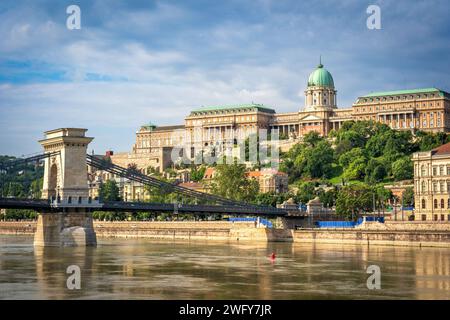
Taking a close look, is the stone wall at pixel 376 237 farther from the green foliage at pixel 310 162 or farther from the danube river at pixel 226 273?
the green foliage at pixel 310 162

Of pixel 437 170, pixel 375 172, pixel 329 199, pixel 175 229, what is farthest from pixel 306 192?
pixel 437 170

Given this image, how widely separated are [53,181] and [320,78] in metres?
111

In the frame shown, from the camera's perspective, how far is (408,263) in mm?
50906

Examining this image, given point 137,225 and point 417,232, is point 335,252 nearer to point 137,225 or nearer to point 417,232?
point 417,232

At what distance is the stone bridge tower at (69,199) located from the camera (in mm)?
65875

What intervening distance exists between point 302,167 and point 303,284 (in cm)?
9369

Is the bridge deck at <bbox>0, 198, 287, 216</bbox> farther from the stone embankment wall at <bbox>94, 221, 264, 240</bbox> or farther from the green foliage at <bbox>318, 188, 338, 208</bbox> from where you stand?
the green foliage at <bbox>318, 188, 338, 208</bbox>

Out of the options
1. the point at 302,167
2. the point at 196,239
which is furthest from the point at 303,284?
the point at 302,167

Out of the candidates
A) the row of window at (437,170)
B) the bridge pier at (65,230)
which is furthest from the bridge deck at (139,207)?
the row of window at (437,170)

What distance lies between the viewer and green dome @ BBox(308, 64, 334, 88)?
17388 cm

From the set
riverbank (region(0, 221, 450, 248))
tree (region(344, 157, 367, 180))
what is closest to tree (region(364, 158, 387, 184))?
tree (region(344, 157, 367, 180))

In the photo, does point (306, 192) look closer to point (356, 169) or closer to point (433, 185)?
point (356, 169)

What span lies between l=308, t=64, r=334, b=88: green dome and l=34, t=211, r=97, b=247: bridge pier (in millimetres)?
111888

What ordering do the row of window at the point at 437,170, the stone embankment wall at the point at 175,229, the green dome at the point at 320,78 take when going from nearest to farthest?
the row of window at the point at 437,170 → the stone embankment wall at the point at 175,229 → the green dome at the point at 320,78
